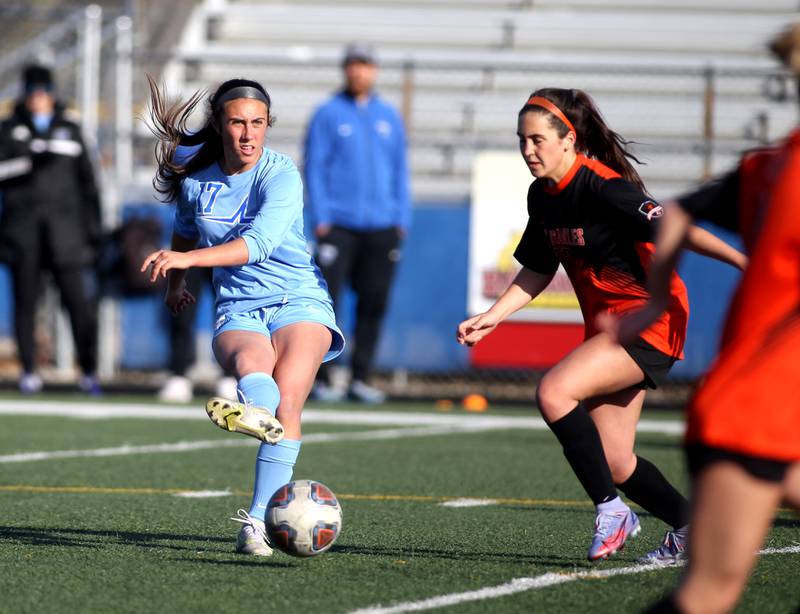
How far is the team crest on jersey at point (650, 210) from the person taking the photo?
507 centimetres

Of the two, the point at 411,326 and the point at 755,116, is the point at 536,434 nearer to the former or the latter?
the point at 411,326

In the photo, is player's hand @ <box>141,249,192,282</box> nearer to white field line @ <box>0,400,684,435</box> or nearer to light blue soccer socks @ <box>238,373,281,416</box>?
light blue soccer socks @ <box>238,373,281,416</box>

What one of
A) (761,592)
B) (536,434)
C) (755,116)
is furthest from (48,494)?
(755,116)

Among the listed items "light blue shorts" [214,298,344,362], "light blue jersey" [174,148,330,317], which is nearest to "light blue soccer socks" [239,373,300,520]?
"light blue shorts" [214,298,344,362]

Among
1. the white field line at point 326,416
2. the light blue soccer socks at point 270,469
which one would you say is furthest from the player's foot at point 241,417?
the white field line at point 326,416

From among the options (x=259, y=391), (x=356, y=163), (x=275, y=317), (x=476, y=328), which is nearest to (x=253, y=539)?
(x=259, y=391)

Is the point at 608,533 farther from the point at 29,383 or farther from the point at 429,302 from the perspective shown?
the point at 29,383

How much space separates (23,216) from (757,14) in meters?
9.95

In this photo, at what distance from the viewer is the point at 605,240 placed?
5219mm

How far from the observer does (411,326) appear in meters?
13.6

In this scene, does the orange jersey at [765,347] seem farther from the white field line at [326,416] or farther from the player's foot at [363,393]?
the player's foot at [363,393]

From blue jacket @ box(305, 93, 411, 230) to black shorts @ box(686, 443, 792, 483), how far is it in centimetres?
936

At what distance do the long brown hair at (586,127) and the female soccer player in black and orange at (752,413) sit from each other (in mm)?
2067

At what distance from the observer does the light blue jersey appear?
5461 millimetres
